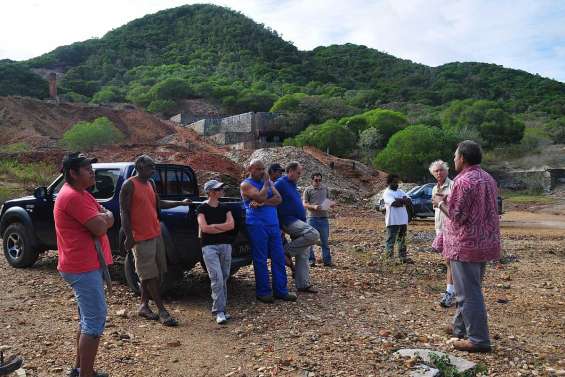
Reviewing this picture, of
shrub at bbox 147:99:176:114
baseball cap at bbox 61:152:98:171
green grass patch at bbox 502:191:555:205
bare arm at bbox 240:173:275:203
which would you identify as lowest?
green grass patch at bbox 502:191:555:205

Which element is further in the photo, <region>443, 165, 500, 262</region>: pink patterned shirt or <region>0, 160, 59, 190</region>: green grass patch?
<region>0, 160, 59, 190</region>: green grass patch

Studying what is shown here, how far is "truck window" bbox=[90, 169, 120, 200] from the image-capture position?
23.9 ft

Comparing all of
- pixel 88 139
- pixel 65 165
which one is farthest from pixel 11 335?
pixel 88 139

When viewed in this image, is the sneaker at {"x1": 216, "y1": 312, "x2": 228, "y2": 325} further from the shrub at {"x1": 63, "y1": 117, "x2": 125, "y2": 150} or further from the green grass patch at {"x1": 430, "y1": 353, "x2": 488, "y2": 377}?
the shrub at {"x1": 63, "y1": 117, "x2": 125, "y2": 150}

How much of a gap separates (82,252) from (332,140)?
37.8 meters

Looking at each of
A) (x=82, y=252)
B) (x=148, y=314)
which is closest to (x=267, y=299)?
(x=148, y=314)

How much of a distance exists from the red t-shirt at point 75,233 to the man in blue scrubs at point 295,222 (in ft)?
10.6

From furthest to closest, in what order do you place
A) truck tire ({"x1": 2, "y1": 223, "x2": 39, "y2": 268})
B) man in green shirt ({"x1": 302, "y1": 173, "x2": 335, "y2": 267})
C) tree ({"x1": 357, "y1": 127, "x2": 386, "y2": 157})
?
tree ({"x1": 357, "y1": 127, "x2": 386, "y2": 157})
man in green shirt ({"x1": 302, "y1": 173, "x2": 335, "y2": 267})
truck tire ({"x1": 2, "y1": 223, "x2": 39, "y2": 268})

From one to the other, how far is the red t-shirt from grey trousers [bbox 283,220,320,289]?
130 inches

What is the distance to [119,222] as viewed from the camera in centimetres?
698

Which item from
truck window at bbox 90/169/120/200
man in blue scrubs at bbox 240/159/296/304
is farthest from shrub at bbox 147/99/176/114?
man in blue scrubs at bbox 240/159/296/304

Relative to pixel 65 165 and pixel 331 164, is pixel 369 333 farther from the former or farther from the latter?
pixel 331 164

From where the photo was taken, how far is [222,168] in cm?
2611

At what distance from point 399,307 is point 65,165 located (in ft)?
14.4
